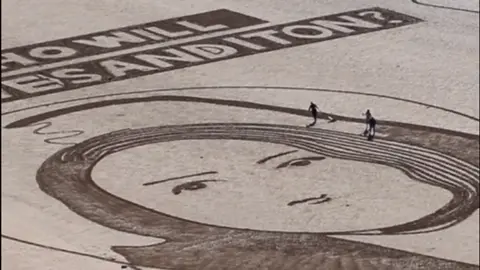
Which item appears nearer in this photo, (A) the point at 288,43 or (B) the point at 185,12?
(A) the point at 288,43

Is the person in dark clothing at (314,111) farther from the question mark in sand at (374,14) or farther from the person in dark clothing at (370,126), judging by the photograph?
the question mark in sand at (374,14)

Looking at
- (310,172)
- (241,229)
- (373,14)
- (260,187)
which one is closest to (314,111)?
(310,172)

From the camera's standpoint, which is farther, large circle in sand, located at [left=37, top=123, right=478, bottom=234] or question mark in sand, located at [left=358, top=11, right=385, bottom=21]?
question mark in sand, located at [left=358, top=11, right=385, bottom=21]

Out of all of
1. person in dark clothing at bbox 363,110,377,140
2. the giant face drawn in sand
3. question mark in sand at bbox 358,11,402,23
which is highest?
question mark in sand at bbox 358,11,402,23

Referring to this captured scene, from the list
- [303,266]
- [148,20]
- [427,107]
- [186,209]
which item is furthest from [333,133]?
[148,20]

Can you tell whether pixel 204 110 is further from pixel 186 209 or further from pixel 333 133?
pixel 186 209

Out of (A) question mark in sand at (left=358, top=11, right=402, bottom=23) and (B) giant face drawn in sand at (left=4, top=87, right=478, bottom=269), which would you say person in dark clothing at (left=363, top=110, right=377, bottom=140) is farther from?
(A) question mark in sand at (left=358, top=11, right=402, bottom=23)

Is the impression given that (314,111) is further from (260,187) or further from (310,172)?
(260,187)

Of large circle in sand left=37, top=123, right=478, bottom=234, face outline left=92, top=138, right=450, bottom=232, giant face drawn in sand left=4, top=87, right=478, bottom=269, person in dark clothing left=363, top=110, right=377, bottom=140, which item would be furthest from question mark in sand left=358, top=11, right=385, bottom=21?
face outline left=92, top=138, right=450, bottom=232
